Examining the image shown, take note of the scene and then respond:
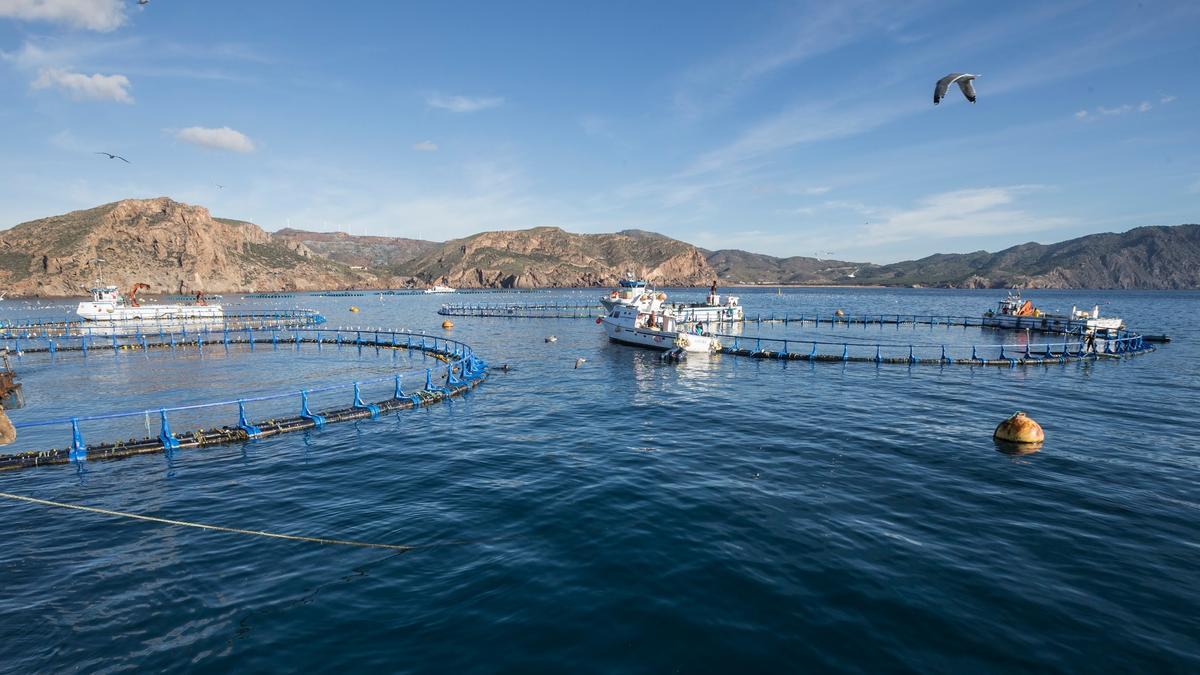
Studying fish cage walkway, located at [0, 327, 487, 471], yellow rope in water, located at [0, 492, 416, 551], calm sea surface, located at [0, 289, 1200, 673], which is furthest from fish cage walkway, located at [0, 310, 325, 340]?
yellow rope in water, located at [0, 492, 416, 551]

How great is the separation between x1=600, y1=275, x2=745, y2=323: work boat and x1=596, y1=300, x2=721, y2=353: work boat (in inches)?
85.2

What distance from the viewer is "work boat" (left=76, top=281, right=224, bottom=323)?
89250 millimetres

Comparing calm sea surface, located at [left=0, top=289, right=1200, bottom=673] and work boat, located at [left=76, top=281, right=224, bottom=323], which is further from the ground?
work boat, located at [left=76, top=281, right=224, bottom=323]

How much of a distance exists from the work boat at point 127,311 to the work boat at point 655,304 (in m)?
65.5

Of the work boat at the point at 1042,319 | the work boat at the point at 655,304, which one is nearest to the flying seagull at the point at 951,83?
the work boat at the point at 655,304

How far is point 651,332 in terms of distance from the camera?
193ft

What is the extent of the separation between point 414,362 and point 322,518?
35652 mm

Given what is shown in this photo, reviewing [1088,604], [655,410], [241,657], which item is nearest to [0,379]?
[241,657]

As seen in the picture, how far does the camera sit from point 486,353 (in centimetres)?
5991

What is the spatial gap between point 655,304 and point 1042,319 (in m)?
62.6

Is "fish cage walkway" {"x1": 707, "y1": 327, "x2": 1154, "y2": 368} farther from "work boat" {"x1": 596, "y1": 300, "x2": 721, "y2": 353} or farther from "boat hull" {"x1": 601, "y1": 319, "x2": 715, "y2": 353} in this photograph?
"work boat" {"x1": 596, "y1": 300, "x2": 721, "y2": 353}

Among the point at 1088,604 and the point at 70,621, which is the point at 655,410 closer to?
the point at 1088,604

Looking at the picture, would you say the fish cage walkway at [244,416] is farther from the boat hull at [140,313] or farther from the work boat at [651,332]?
the boat hull at [140,313]

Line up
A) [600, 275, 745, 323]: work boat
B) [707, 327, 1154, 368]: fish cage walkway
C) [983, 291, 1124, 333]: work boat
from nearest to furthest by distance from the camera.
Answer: [707, 327, 1154, 368]: fish cage walkway → [600, 275, 745, 323]: work boat → [983, 291, 1124, 333]: work boat
